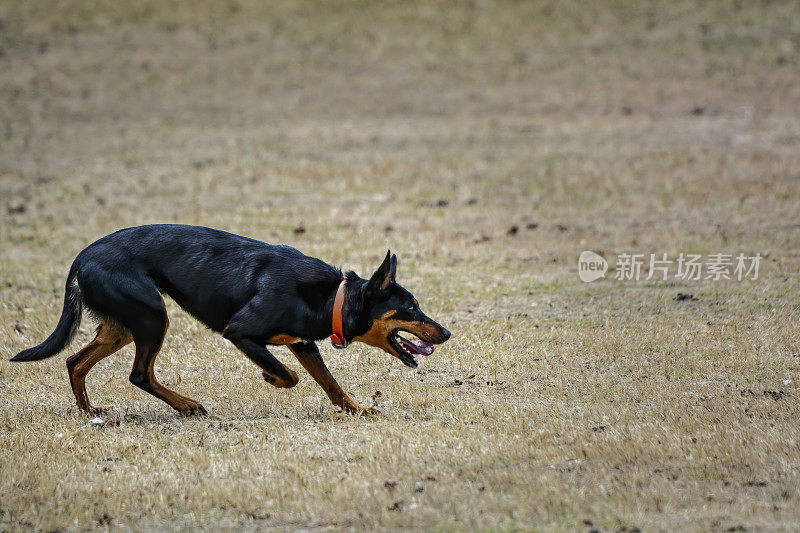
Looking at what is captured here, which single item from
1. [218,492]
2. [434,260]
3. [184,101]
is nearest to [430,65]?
[184,101]

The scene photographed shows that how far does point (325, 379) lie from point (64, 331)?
223cm

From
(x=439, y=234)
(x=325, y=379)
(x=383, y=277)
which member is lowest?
(x=439, y=234)

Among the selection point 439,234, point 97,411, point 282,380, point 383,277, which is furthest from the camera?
point 439,234

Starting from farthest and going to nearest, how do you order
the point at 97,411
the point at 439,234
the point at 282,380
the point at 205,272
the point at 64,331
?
the point at 439,234 → the point at 97,411 → the point at 205,272 → the point at 64,331 → the point at 282,380

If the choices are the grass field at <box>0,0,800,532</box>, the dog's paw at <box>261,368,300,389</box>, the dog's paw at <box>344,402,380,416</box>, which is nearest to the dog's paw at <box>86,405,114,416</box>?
the grass field at <box>0,0,800,532</box>

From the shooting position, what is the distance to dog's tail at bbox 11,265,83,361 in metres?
7.63

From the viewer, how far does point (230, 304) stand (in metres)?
7.82

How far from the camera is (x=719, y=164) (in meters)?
20.3

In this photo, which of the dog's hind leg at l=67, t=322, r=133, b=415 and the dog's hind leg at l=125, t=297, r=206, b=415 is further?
the dog's hind leg at l=67, t=322, r=133, b=415

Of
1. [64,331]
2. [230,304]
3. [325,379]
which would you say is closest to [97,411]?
[64,331]

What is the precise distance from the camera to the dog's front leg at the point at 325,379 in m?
7.81

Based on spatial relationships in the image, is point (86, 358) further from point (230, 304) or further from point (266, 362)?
point (266, 362)

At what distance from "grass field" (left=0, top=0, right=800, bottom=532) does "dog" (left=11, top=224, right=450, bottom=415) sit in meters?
0.48

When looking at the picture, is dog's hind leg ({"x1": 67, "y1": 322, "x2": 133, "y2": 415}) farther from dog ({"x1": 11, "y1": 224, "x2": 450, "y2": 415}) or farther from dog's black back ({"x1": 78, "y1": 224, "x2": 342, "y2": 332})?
dog's black back ({"x1": 78, "y1": 224, "x2": 342, "y2": 332})
